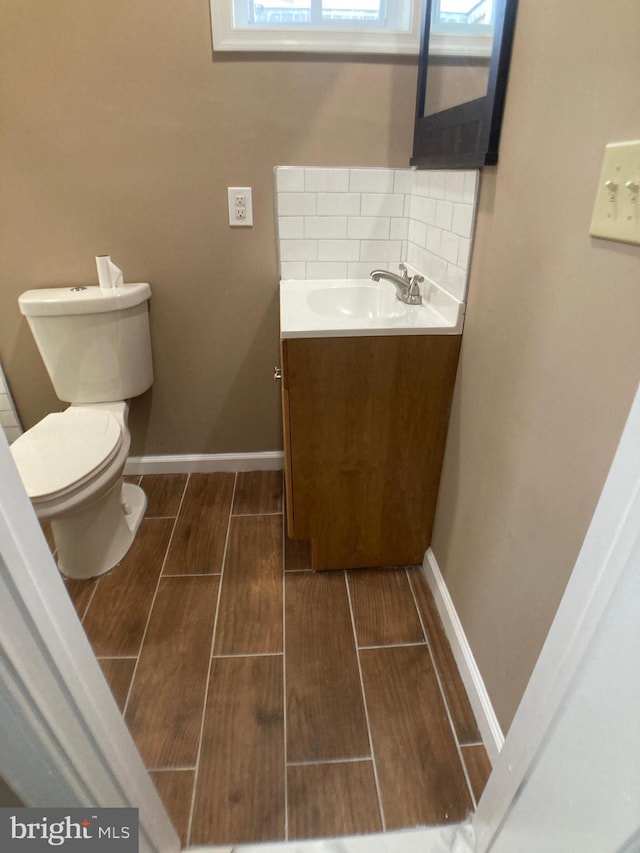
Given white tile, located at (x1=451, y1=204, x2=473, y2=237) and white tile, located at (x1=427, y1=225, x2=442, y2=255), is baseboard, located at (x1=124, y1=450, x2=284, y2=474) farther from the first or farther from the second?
white tile, located at (x1=451, y1=204, x2=473, y2=237)

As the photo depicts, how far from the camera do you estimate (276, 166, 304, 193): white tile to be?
1.59m

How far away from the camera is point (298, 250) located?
5.59ft

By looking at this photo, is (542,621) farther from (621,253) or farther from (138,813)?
(138,813)

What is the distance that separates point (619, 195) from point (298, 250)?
3.99ft

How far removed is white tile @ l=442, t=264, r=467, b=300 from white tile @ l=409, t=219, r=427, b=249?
10.2 inches

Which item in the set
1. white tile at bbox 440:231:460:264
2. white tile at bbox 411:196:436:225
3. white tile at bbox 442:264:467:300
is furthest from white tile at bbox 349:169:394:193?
white tile at bbox 442:264:467:300

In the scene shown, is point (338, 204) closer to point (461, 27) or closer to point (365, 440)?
point (461, 27)

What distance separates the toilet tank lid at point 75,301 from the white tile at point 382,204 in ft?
2.79

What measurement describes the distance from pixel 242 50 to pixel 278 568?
1.64m

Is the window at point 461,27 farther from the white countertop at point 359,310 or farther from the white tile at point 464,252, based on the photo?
the white countertop at point 359,310

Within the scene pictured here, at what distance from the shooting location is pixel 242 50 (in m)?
1.45

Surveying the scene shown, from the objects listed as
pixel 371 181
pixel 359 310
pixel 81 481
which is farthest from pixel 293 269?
pixel 81 481

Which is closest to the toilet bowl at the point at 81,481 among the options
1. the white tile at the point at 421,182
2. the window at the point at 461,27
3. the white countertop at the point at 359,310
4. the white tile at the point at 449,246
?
the white countertop at the point at 359,310

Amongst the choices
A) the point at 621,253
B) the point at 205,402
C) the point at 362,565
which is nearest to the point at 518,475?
the point at 621,253
